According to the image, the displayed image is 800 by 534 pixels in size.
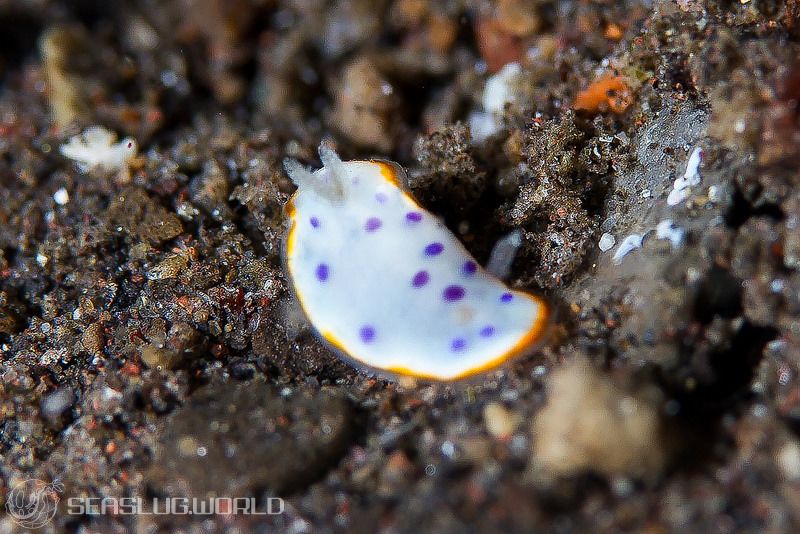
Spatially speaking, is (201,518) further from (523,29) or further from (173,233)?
(523,29)

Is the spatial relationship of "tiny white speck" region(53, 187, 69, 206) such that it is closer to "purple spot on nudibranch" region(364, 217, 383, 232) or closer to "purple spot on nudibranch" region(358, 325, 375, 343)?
"purple spot on nudibranch" region(364, 217, 383, 232)

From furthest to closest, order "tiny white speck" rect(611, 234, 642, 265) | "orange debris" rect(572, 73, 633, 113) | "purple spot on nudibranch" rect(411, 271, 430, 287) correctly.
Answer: "orange debris" rect(572, 73, 633, 113) → "tiny white speck" rect(611, 234, 642, 265) → "purple spot on nudibranch" rect(411, 271, 430, 287)

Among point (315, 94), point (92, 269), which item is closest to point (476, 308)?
point (92, 269)

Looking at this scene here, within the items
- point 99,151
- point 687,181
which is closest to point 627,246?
point 687,181

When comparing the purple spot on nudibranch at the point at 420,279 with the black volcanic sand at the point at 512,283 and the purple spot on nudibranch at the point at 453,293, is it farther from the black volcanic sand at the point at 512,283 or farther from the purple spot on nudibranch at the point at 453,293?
the black volcanic sand at the point at 512,283

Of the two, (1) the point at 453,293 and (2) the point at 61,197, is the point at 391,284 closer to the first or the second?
(1) the point at 453,293

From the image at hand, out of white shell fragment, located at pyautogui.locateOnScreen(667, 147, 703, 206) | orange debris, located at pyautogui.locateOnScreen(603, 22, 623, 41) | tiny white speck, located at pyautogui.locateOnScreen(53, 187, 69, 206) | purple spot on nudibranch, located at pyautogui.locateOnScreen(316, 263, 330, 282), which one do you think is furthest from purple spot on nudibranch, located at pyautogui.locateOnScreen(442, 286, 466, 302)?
tiny white speck, located at pyautogui.locateOnScreen(53, 187, 69, 206)
